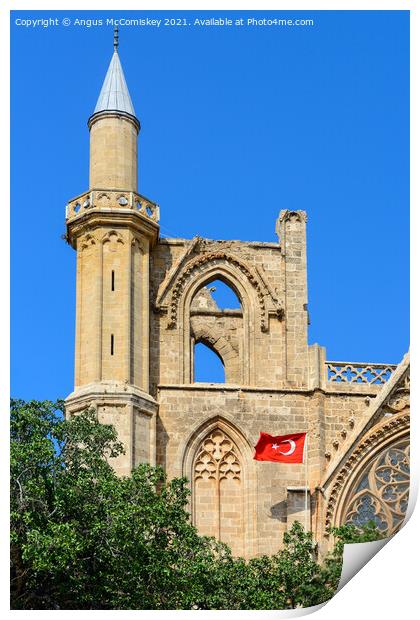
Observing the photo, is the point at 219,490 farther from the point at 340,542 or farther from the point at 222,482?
the point at 340,542

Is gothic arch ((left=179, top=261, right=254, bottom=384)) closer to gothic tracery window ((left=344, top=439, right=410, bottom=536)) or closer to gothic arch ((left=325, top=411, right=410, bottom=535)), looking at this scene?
gothic arch ((left=325, top=411, right=410, bottom=535))

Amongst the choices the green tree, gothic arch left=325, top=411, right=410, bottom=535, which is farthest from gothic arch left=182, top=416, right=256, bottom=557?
the green tree

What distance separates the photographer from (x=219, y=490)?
40.1 metres

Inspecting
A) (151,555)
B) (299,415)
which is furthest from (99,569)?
(299,415)

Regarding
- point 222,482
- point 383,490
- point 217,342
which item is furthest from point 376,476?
point 217,342

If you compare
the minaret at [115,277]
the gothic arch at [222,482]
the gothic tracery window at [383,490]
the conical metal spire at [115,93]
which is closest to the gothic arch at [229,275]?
the minaret at [115,277]

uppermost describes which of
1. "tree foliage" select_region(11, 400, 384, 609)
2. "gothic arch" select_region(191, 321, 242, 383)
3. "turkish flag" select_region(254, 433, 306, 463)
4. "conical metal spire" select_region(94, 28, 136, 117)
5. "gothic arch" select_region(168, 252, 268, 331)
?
"conical metal spire" select_region(94, 28, 136, 117)

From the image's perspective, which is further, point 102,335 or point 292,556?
point 102,335

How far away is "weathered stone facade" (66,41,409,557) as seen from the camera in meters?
39.4

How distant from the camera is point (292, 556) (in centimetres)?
3641

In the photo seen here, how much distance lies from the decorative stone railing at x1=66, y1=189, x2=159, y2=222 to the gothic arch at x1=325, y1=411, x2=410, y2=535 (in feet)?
22.0

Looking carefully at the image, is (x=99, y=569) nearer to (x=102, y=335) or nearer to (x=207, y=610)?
(x=207, y=610)

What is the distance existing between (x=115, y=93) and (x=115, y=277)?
4.08m

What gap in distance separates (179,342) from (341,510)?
499 centimetres
